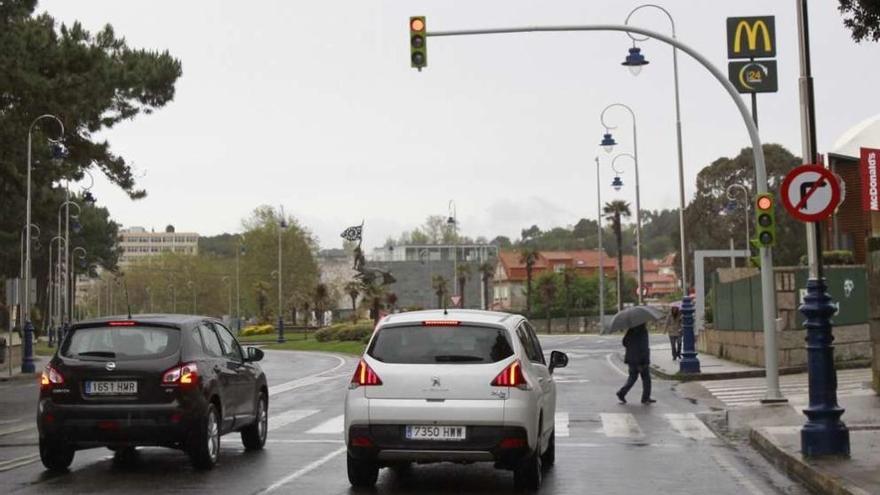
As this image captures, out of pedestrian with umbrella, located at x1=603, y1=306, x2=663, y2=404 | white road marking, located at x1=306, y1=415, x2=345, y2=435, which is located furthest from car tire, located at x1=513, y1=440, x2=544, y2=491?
pedestrian with umbrella, located at x1=603, y1=306, x2=663, y2=404

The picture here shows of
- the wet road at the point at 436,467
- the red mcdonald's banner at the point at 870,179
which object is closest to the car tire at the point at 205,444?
the wet road at the point at 436,467

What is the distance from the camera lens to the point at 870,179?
37.8 meters

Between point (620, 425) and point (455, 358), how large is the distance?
7.56 m

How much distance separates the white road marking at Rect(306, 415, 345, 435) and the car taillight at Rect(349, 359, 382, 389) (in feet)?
19.5

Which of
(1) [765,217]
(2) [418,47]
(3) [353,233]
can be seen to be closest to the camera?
(2) [418,47]

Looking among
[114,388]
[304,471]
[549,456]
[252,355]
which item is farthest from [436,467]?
[114,388]

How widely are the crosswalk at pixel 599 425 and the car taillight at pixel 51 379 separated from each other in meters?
4.23

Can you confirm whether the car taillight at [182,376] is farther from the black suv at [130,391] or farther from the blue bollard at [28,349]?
the blue bollard at [28,349]

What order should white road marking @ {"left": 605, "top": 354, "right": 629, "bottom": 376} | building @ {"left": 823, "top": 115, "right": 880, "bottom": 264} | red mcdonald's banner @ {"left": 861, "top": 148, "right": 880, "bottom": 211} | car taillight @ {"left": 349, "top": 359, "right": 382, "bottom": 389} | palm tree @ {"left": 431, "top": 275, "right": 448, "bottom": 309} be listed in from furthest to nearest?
palm tree @ {"left": 431, "top": 275, "right": 448, "bottom": 309}
building @ {"left": 823, "top": 115, "right": 880, "bottom": 264}
red mcdonald's banner @ {"left": 861, "top": 148, "right": 880, "bottom": 211}
white road marking @ {"left": 605, "top": 354, "right": 629, "bottom": 376}
car taillight @ {"left": 349, "top": 359, "right": 382, "bottom": 389}

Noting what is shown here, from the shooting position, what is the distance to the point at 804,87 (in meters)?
13.5

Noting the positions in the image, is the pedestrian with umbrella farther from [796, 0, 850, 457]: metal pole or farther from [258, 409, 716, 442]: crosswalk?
[796, 0, 850, 457]: metal pole

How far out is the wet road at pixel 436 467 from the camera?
11375 mm

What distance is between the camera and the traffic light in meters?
19.4

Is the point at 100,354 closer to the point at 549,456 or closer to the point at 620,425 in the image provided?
the point at 549,456
